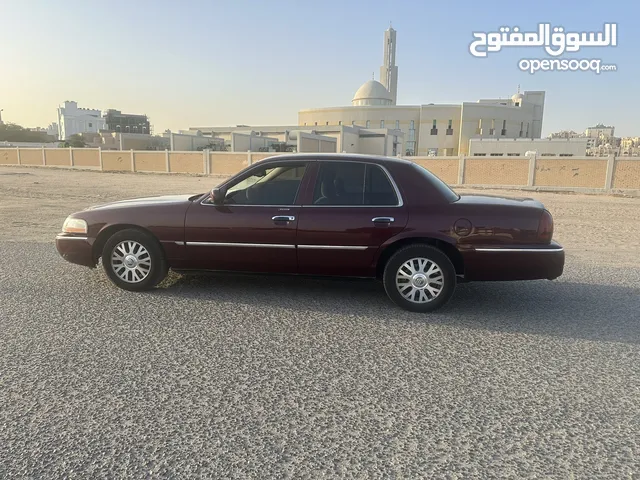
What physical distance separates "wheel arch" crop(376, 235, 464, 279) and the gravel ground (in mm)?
500

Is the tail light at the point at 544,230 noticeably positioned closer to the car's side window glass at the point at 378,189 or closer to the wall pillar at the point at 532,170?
the car's side window glass at the point at 378,189

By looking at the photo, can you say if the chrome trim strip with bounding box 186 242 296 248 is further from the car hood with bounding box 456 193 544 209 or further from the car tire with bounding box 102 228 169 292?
the car hood with bounding box 456 193 544 209

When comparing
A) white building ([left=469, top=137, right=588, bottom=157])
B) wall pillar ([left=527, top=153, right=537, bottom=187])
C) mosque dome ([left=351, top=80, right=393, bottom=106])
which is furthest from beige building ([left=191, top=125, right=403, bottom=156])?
wall pillar ([left=527, top=153, right=537, bottom=187])

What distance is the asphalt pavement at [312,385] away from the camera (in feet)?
8.36

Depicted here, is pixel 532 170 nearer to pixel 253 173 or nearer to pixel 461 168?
pixel 461 168

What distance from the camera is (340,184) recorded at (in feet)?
16.8

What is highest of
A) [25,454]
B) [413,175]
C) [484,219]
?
[413,175]

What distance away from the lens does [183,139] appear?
7244cm

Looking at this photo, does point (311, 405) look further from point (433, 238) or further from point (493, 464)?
point (433, 238)

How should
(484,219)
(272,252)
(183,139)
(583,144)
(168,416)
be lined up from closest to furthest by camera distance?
(168,416) < (484,219) < (272,252) < (583,144) < (183,139)

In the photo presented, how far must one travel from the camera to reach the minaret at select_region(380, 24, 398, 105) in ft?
424

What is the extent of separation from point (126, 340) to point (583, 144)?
66.4 meters

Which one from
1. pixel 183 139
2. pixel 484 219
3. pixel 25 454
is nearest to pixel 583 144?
pixel 183 139

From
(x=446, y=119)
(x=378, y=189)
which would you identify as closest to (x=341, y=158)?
(x=378, y=189)
